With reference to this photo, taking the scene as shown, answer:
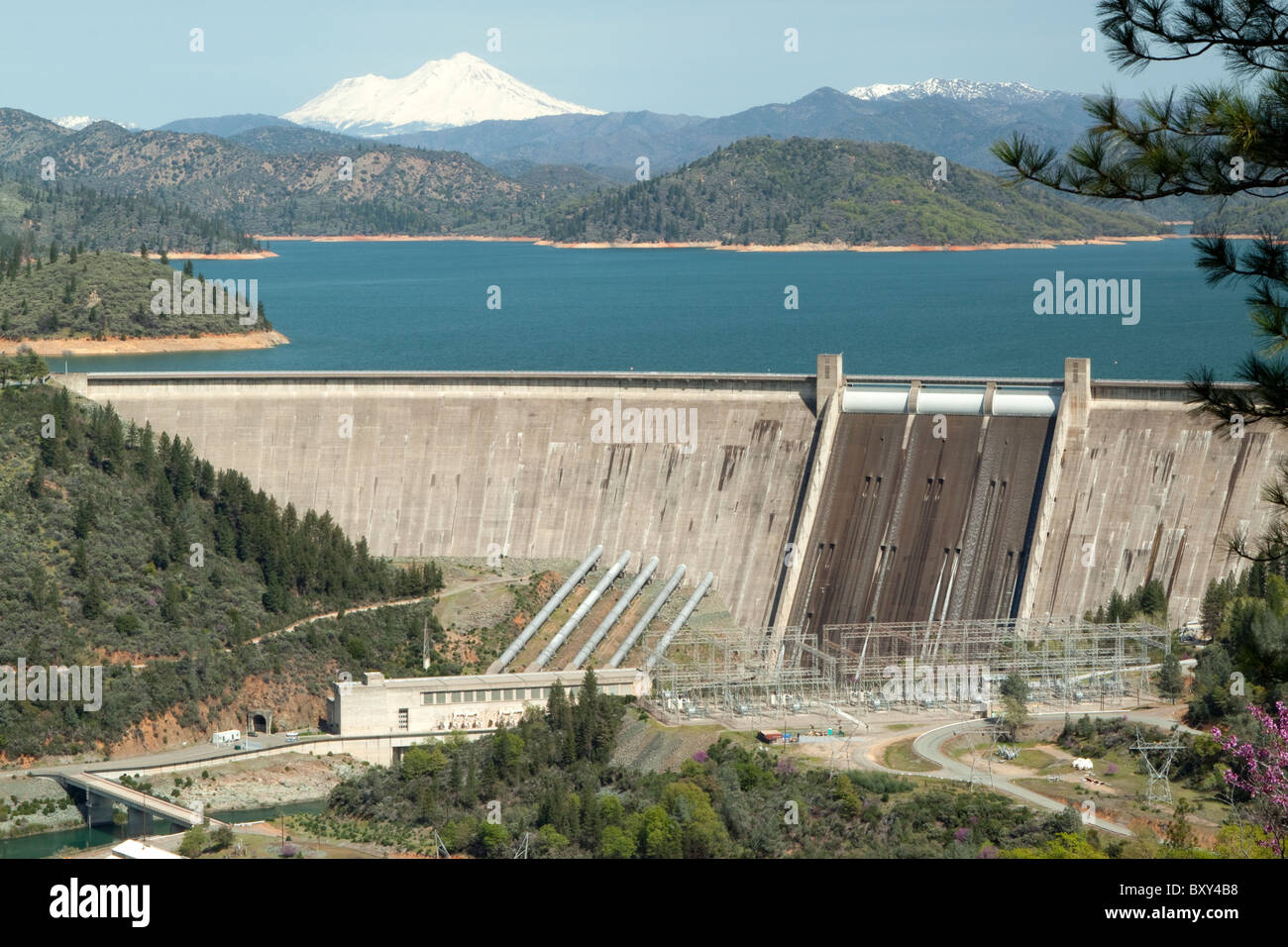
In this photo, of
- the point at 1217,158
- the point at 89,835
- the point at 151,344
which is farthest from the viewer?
the point at 151,344

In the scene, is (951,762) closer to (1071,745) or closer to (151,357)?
(1071,745)

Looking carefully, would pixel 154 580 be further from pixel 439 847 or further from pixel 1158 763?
pixel 1158 763

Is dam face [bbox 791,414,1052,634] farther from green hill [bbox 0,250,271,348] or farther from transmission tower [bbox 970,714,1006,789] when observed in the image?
green hill [bbox 0,250,271,348]

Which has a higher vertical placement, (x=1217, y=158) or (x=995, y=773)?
(x=1217, y=158)

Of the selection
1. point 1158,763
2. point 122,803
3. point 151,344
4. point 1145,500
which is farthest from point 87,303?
point 1158,763

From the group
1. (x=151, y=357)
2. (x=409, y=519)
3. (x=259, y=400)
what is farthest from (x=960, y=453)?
(x=151, y=357)

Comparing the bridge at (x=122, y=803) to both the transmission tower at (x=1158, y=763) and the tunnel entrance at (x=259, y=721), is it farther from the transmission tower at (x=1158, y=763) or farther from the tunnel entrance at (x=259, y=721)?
the transmission tower at (x=1158, y=763)
